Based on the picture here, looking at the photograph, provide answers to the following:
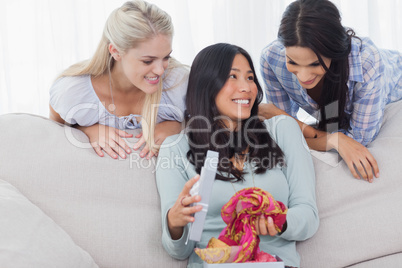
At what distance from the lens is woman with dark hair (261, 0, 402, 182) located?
1583 mm

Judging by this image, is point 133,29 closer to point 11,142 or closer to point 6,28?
point 11,142

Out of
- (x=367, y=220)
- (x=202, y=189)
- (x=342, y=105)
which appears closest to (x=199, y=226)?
(x=202, y=189)

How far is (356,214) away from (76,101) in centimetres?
108

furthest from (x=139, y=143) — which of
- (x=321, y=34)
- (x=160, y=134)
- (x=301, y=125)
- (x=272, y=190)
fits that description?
(x=321, y=34)

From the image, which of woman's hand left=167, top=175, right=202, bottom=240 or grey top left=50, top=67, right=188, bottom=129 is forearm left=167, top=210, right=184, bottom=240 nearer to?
woman's hand left=167, top=175, right=202, bottom=240

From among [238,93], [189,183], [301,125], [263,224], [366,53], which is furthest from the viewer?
[301,125]

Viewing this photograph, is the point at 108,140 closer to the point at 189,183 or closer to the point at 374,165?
the point at 189,183

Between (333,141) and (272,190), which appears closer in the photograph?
(272,190)

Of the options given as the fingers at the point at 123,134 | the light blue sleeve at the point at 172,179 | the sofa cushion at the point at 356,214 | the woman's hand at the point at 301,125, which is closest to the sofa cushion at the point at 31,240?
the light blue sleeve at the point at 172,179

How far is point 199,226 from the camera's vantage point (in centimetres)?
105

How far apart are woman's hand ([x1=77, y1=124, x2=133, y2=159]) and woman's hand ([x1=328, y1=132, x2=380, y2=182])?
0.77m

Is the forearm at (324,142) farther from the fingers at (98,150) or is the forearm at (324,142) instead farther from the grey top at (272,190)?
the fingers at (98,150)

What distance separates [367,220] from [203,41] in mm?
1642

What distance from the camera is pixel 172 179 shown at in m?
1.46
